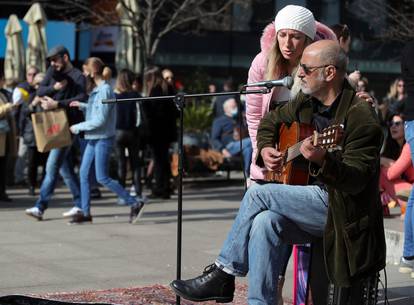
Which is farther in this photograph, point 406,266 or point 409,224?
point 406,266

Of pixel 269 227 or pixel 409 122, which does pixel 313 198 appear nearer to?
pixel 269 227

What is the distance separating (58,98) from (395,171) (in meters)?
3.97

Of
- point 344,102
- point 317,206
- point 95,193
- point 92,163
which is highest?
point 344,102

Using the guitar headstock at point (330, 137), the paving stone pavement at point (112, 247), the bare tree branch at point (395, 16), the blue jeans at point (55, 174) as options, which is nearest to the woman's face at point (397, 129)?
the paving stone pavement at point (112, 247)

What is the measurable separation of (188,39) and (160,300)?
20725 mm

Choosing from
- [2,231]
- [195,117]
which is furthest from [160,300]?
[195,117]

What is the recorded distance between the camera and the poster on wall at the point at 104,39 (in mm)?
25717

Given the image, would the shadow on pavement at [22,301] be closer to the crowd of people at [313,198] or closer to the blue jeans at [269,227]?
the crowd of people at [313,198]

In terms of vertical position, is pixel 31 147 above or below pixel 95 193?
above

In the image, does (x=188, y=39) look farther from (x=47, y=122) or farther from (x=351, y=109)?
(x=351, y=109)

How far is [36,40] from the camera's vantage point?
64.5ft

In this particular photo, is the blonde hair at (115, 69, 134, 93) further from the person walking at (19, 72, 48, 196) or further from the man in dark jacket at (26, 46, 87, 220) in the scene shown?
the person walking at (19, 72, 48, 196)

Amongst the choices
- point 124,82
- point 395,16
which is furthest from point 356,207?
point 395,16

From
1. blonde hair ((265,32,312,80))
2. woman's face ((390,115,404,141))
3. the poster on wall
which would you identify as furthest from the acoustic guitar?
the poster on wall
